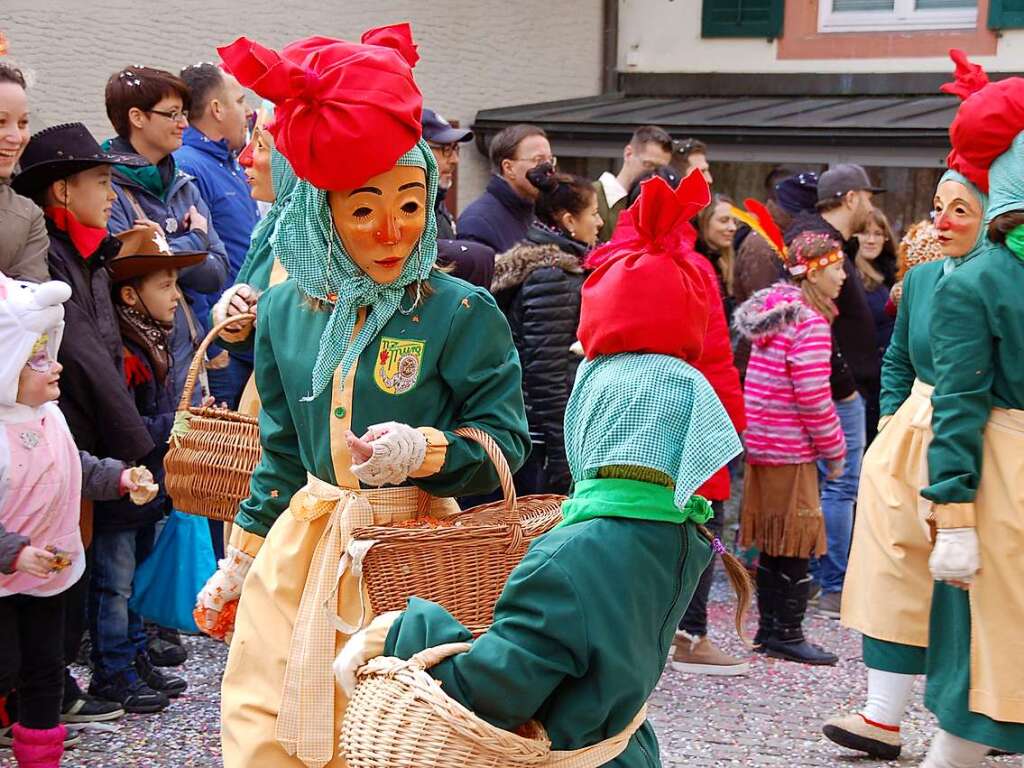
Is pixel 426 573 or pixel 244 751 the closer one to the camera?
pixel 426 573

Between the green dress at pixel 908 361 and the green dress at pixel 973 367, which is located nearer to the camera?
the green dress at pixel 973 367

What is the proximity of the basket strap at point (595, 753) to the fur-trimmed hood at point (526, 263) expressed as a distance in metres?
3.31

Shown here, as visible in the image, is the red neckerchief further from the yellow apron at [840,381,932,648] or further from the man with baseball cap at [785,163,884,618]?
the man with baseball cap at [785,163,884,618]

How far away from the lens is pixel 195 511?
14.3 feet

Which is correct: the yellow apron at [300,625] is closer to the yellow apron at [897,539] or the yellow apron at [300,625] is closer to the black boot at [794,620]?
the yellow apron at [897,539]

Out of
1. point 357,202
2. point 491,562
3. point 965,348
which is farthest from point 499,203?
point 491,562

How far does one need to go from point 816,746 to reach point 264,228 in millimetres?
2621

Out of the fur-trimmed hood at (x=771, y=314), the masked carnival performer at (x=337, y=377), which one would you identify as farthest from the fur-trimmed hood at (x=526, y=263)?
the masked carnival performer at (x=337, y=377)

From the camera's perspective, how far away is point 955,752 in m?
4.24

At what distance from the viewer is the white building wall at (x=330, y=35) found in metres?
8.67

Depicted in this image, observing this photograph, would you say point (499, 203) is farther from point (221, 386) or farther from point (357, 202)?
point (357, 202)

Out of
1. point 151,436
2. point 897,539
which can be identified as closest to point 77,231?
point 151,436

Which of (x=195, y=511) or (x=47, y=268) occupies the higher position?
(x=47, y=268)

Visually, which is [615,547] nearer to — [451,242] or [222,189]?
[451,242]
